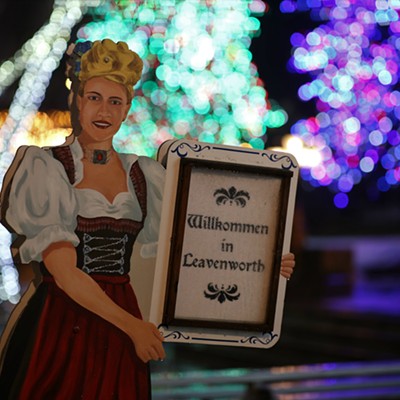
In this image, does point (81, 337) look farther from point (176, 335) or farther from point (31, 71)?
point (31, 71)

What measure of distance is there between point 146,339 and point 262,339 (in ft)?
0.70

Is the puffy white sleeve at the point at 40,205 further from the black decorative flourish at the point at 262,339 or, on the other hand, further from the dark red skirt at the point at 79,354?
the black decorative flourish at the point at 262,339

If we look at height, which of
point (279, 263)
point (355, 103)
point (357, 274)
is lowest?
point (279, 263)

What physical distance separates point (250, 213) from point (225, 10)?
7.02ft

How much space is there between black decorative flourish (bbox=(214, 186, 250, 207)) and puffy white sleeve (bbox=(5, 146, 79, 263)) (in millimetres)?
250

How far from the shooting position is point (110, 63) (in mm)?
1312

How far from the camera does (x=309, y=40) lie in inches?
165

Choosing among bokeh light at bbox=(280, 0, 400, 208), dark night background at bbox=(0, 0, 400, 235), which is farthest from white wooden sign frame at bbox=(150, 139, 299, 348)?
bokeh light at bbox=(280, 0, 400, 208)

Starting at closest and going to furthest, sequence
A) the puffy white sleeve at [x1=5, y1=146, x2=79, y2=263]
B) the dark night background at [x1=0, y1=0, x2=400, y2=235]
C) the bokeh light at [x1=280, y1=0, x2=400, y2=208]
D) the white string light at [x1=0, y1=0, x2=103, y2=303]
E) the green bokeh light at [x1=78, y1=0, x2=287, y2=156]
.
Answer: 1. the puffy white sleeve at [x1=5, y1=146, x2=79, y2=263]
2. the white string light at [x1=0, y1=0, x2=103, y2=303]
3. the dark night background at [x1=0, y1=0, x2=400, y2=235]
4. the green bokeh light at [x1=78, y1=0, x2=287, y2=156]
5. the bokeh light at [x1=280, y1=0, x2=400, y2=208]

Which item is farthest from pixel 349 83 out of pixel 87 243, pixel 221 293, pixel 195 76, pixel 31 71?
pixel 87 243

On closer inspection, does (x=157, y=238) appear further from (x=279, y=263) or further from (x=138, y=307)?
(x=279, y=263)

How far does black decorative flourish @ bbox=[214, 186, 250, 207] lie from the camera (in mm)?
1355

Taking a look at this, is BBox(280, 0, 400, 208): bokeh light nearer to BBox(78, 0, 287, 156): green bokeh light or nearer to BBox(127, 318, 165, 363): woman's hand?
BBox(78, 0, 287, 156): green bokeh light

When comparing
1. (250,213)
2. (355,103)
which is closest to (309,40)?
(355,103)
